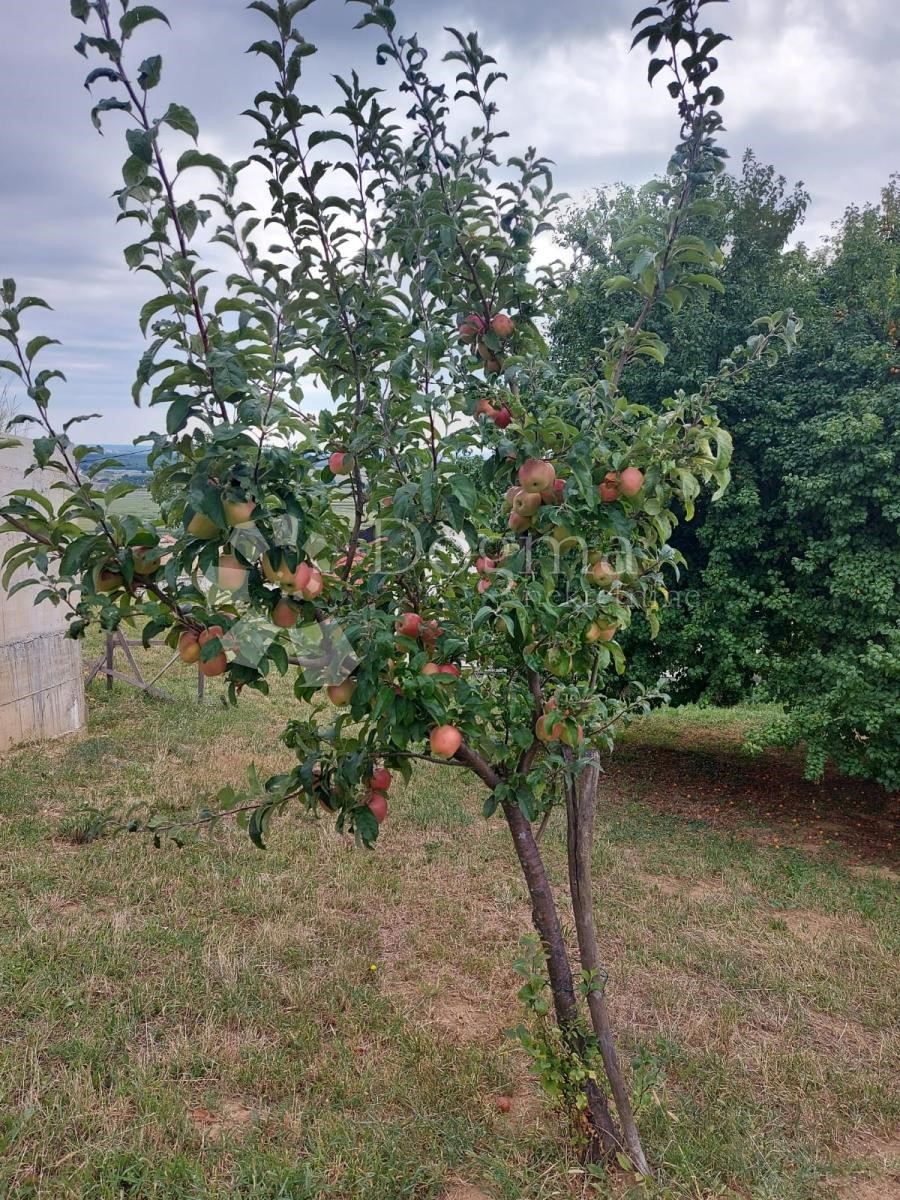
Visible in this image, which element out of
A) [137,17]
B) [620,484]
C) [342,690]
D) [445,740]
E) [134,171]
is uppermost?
[137,17]

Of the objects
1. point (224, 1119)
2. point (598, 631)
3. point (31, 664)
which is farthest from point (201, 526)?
point (31, 664)

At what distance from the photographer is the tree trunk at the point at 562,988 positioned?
84.1 inches

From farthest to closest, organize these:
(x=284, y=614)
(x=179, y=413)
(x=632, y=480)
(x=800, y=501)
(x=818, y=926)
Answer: (x=800, y=501), (x=818, y=926), (x=632, y=480), (x=284, y=614), (x=179, y=413)

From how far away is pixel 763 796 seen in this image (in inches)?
246

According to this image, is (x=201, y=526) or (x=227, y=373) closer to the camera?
(x=227, y=373)

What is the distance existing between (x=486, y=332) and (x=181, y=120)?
2.81 ft

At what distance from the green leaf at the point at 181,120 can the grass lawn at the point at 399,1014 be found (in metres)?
2.32

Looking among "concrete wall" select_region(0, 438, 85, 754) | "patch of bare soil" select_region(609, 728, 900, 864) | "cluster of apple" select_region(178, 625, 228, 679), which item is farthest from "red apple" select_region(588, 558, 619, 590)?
"concrete wall" select_region(0, 438, 85, 754)

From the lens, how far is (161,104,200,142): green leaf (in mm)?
1272

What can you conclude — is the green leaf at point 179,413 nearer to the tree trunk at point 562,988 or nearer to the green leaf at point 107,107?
the green leaf at point 107,107

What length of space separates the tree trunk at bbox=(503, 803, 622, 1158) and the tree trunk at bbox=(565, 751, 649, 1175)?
0.05 metres

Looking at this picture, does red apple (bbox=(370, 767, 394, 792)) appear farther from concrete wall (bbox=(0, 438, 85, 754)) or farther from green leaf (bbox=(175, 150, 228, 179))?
concrete wall (bbox=(0, 438, 85, 754))

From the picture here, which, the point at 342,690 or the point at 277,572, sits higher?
the point at 277,572

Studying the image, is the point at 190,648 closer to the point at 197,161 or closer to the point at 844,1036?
the point at 197,161
